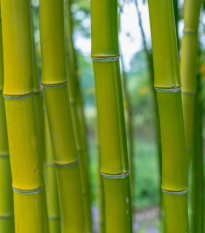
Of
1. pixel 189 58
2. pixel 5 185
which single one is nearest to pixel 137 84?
pixel 189 58

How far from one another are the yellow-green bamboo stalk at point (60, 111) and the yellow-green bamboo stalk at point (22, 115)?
31 millimetres

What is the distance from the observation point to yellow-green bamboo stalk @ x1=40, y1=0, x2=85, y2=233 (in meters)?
0.54

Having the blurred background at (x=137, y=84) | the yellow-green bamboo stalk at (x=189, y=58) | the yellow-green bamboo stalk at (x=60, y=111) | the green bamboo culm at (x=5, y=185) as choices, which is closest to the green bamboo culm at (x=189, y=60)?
the yellow-green bamboo stalk at (x=189, y=58)

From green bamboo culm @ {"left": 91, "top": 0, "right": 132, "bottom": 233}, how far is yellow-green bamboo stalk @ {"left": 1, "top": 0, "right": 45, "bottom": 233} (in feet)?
0.34

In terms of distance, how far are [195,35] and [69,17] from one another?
1.20ft

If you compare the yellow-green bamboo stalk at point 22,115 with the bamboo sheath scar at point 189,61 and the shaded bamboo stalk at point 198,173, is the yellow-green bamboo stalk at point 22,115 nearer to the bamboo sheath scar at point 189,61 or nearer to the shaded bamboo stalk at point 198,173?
the bamboo sheath scar at point 189,61

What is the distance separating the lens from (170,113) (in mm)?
537

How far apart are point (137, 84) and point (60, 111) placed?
2.56 m

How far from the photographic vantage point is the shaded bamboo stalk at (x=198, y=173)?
94 cm

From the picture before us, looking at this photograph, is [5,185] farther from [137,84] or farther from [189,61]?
[137,84]

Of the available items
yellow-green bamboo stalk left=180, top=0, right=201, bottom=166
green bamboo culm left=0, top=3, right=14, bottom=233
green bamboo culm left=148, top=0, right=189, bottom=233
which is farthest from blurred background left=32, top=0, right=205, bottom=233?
green bamboo culm left=0, top=3, right=14, bottom=233

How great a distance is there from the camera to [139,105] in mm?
4277

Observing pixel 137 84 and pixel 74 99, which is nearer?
pixel 74 99

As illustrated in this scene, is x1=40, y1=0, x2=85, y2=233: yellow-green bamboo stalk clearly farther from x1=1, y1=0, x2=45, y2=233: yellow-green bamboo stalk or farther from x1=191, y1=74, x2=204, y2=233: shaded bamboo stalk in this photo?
x1=191, y1=74, x2=204, y2=233: shaded bamboo stalk
